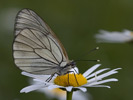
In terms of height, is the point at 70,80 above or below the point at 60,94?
above

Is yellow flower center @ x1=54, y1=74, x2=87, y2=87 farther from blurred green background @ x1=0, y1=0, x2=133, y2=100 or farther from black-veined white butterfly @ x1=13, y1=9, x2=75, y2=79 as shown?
blurred green background @ x1=0, y1=0, x2=133, y2=100

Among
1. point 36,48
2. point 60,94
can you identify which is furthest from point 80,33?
point 36,48


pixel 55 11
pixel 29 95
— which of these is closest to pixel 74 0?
pixel 55 11

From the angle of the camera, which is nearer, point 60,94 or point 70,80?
point 70,80

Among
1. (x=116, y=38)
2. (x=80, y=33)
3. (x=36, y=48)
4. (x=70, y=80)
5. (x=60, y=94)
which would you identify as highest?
(x=36, y=48)

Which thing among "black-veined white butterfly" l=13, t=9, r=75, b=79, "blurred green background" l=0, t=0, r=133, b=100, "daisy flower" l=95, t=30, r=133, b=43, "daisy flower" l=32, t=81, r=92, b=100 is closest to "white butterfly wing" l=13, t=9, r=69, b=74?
"black-veined white butterfly" l=13, t=9, r=75, b=79

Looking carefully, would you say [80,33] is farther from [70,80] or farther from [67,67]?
[70,80]

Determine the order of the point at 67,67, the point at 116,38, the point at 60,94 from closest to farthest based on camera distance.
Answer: the point at 67,67 → the point at 60,94 → the point at 116,38

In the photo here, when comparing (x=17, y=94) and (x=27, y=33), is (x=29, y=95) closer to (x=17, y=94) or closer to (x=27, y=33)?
(x=17, y=94)
